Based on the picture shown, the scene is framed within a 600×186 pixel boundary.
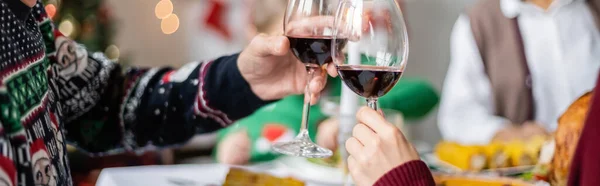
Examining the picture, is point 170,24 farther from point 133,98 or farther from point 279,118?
point 133,98

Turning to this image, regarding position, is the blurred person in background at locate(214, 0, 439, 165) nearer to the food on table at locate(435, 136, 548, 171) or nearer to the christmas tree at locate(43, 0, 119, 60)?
the food on table at locate(435, 136, 548, 171)

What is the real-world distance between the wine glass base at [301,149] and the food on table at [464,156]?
52 cm

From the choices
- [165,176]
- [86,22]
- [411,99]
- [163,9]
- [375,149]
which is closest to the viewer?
[375,149]

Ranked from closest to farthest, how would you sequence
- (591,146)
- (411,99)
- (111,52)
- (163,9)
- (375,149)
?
(591,146) → (375,149) → (411,99) → (111,52) → (163,9)

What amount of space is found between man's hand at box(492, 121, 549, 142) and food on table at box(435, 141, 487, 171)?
0.62 m

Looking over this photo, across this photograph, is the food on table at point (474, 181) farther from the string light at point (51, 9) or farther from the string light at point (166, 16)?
the string light at point (166, 16)

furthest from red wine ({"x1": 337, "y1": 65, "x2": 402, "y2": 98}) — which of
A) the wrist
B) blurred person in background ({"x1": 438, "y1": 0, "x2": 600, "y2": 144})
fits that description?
blurred person in background ({"x1": 438, "y1": 0, "x2": 600, "y2": 144})

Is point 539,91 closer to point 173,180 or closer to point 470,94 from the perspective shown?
point 470,94

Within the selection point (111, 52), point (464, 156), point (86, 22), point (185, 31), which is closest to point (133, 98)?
point (464, 156)

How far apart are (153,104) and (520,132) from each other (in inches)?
56.1

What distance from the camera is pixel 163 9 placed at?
426cm

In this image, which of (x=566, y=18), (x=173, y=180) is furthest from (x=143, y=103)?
(x=566, y=18)

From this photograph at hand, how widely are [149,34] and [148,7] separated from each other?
0.59 feet

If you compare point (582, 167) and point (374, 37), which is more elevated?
point (374, 37)
